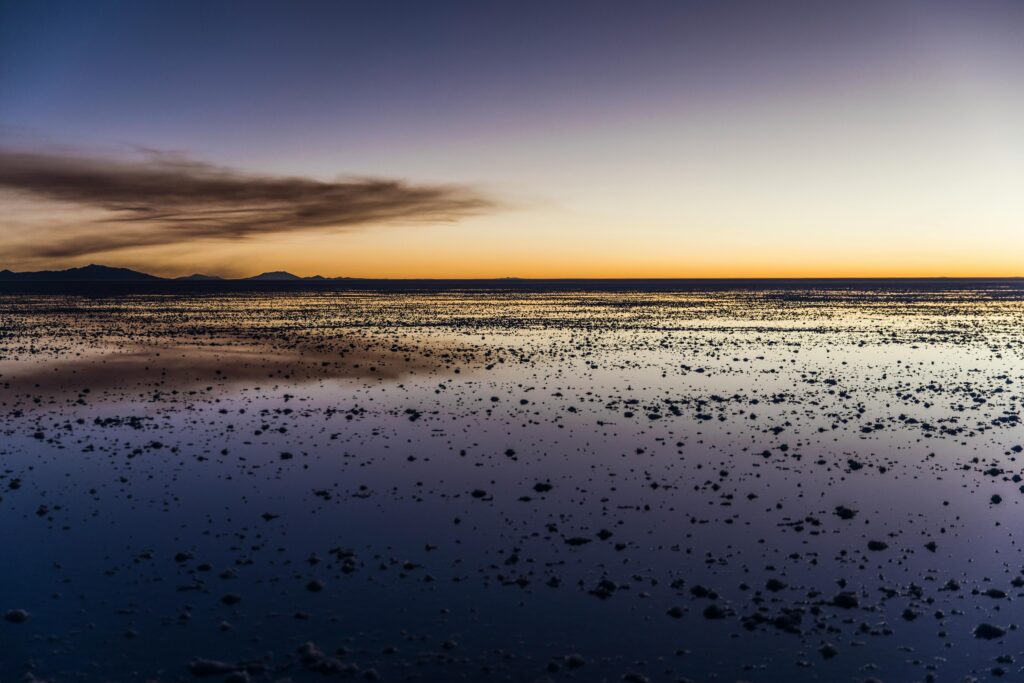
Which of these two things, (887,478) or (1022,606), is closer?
(1022,606)

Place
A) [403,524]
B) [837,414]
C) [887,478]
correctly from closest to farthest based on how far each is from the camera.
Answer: [403,524] < [887,478] < [837,414]

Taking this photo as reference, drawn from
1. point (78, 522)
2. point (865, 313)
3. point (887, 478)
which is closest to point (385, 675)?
point (78, 522)

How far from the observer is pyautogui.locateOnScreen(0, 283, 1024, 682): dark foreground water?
10016mm

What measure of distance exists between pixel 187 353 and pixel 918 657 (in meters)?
44.6

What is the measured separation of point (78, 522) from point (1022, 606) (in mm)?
17253

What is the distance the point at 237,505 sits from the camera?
52.7ft

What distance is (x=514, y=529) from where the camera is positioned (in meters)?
14.6

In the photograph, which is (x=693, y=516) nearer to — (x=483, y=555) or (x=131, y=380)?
(x=483, y=555)

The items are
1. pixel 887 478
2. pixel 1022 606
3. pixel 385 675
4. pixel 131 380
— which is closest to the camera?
pixel 385 675

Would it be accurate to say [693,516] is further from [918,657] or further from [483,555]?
[918,657]

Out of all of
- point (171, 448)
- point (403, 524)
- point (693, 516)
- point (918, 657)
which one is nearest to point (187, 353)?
point (171, 448)

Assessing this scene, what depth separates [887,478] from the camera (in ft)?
58.9

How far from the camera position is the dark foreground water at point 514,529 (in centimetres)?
1002

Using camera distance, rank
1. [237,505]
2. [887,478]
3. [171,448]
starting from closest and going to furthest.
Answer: [237,505] < [887,478] < [171,448]
